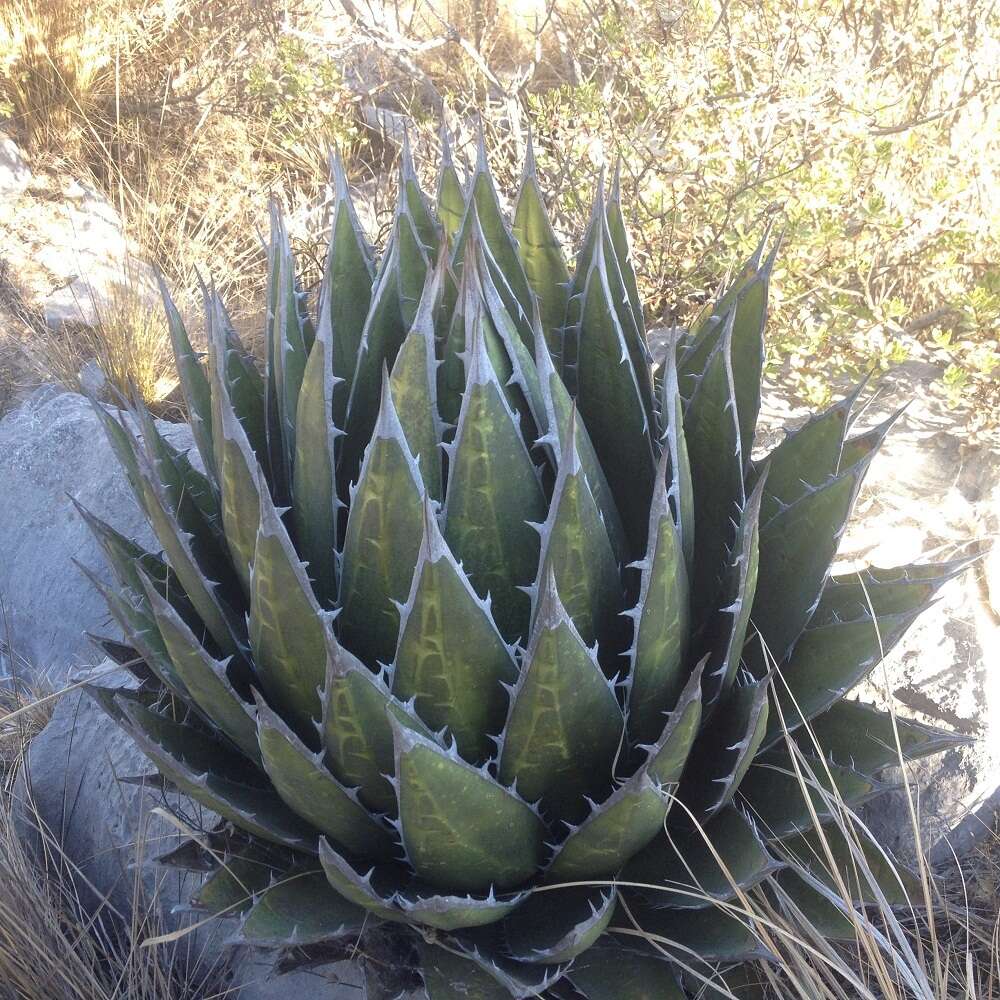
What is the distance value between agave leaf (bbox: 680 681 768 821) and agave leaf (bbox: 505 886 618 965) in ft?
0.50

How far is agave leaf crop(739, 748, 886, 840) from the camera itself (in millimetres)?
1133

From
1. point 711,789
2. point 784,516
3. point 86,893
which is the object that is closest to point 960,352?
point 784,516

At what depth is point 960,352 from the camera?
2.47 meters

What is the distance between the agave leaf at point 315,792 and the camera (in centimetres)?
96

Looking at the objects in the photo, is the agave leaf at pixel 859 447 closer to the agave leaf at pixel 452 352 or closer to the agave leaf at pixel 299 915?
the agave leaf at pixel 452 352

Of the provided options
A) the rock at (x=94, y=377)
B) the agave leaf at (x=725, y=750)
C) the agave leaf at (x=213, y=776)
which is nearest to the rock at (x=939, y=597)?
the agave leaf at (x=725, y=750)

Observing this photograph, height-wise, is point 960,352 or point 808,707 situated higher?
point 808,707

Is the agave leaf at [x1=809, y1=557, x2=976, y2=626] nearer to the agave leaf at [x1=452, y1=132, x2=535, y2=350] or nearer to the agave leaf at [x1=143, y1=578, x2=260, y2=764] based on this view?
the agave leaf at [x1=452, y1=132, x2=535, y2=350]

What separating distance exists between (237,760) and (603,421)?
67cm

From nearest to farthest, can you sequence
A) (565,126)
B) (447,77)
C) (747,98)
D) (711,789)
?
(711,789), (747,98), (565,126), (447,77)

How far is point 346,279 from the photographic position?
1373 millimetres

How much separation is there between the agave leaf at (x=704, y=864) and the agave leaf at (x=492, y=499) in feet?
1.03

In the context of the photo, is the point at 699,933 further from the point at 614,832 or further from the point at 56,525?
the point at 56,525

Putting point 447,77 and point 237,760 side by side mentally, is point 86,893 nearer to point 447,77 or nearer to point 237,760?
point 237,760
